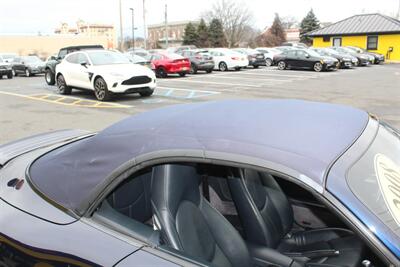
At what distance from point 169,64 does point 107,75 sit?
906cm

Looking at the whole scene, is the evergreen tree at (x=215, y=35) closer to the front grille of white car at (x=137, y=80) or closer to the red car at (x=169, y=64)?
the red car at (x=169, y=64)

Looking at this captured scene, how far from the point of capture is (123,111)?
10.5m

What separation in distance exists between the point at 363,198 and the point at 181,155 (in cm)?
71

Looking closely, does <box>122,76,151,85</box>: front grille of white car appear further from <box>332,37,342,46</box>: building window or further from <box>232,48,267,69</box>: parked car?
<box>332,37,342,46</box>: building window

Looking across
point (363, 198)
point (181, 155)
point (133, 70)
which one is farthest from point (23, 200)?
point (133, 70)

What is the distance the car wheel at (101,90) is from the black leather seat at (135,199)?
33.2 feet

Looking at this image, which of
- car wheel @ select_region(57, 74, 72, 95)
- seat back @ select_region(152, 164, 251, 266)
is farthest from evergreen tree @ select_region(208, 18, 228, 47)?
A: seat back @ select_region(152, 164, 251, 266)

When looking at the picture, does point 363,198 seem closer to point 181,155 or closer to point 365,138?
point 365,138

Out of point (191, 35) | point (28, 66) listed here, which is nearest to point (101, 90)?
point (28, 66)

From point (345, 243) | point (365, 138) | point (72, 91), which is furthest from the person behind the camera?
point (72, 91)

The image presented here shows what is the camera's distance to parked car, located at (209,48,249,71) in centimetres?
2445

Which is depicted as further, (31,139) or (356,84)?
(356,84)

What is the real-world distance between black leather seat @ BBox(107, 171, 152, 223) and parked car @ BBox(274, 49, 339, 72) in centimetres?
2294

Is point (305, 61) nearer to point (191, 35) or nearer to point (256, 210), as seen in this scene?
point (256, 210)
